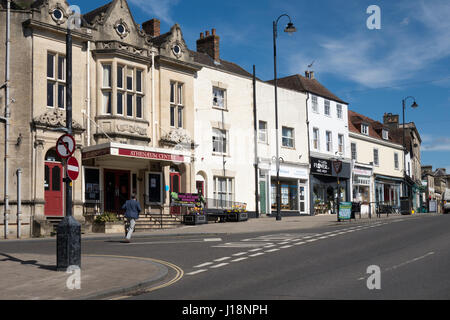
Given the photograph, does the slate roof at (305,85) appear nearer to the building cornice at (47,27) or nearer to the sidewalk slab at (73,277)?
the building cornice at (47,27)

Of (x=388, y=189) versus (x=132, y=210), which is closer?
(x=132, y=210)

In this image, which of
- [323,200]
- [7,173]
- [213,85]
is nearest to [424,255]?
[7,173]

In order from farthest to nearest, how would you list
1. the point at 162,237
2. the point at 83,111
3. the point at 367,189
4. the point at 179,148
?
the point at 367,189 < the point at 179,148 < the point at 83,111 < the point at 162,237

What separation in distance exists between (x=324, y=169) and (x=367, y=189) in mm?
8463

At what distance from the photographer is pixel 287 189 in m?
38.2

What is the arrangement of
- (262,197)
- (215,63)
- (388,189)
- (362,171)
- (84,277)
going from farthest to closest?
(388,189) < (362,171) < (215,63) < (262,197) < (84,277)

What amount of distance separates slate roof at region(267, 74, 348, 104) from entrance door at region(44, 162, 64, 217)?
820 inches

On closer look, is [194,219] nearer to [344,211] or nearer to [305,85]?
[344,211]

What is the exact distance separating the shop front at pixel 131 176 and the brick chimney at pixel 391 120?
41578 mm

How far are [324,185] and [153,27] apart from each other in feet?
60.4

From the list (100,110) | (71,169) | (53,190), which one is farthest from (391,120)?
(71,169)

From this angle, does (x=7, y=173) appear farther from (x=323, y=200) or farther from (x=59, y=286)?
(x=323, y=200)

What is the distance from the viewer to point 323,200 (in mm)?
41750

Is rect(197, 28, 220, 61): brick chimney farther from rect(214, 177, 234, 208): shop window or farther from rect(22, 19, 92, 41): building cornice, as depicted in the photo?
rect(22, 19, 92, 41): building cornice
